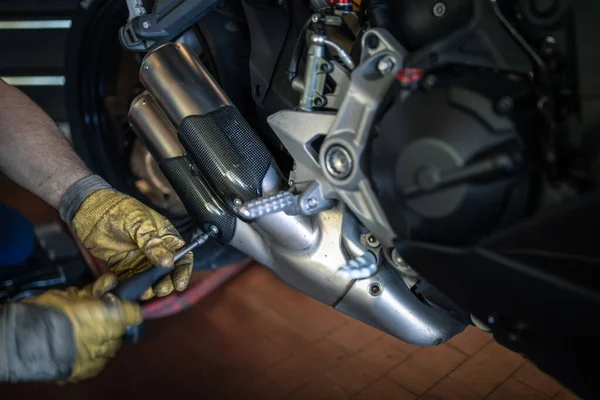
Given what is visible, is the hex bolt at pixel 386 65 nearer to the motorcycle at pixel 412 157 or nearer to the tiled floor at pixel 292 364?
the motorcycle at pixel 412 157

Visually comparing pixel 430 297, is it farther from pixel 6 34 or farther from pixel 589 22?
pixel 6 34

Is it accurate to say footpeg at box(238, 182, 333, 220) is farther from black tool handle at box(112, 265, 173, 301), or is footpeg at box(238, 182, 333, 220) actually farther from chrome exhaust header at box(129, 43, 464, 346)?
black tool handle at box(112, 265, 173, 301)

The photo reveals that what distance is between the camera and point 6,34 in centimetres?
247

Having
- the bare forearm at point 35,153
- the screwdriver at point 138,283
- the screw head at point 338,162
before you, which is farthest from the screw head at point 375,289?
the bare forearm at point 35,153

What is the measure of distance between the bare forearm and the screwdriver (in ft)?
1.05

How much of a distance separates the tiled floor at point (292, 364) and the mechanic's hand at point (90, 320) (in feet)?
1.58

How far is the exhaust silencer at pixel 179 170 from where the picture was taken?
3.78 feet

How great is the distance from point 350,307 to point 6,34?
2214 millimetres

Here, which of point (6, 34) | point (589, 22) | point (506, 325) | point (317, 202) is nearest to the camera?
point (589, 22)

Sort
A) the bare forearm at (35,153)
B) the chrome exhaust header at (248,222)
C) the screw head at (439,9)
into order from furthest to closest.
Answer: the bare forearm at (35,153) → the chrome exhaust header at (248,222) → the screw head at (439,9)

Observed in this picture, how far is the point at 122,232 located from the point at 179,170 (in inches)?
7.0

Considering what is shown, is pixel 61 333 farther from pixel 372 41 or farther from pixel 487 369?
pixel 487 369

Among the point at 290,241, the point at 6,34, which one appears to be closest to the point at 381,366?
the point at 290,241

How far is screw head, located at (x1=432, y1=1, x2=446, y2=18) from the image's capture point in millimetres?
828
